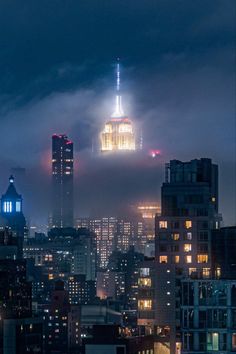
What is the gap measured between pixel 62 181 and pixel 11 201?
651 inches

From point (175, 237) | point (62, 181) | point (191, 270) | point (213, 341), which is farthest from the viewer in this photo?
point (62, 181)

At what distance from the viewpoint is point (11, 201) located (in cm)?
15788

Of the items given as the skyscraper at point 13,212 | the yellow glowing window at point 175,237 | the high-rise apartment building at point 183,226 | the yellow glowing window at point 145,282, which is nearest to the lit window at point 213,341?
the high-rise apartment building at point 183,226

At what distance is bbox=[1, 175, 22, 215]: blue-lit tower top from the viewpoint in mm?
154837

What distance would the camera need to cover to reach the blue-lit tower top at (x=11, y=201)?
154837mm

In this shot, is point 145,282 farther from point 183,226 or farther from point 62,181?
point 62,181

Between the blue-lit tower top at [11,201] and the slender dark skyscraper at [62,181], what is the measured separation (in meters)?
4.71

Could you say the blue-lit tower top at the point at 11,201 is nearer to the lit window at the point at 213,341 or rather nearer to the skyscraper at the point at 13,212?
the skyscraper at the point at 13,212

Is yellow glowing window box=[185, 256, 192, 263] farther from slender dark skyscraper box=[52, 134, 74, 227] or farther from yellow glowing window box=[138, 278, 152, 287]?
slender dark skyscraper box=[52, 134, 74, 227]

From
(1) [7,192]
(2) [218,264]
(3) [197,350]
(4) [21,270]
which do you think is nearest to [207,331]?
(3) [197,350]

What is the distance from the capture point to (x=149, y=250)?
126062mm

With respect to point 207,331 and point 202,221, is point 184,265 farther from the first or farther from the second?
point 207,331

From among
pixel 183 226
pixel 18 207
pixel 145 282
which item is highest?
pixel 18 207

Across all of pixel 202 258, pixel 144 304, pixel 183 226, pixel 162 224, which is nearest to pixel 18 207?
pixel 162 224
